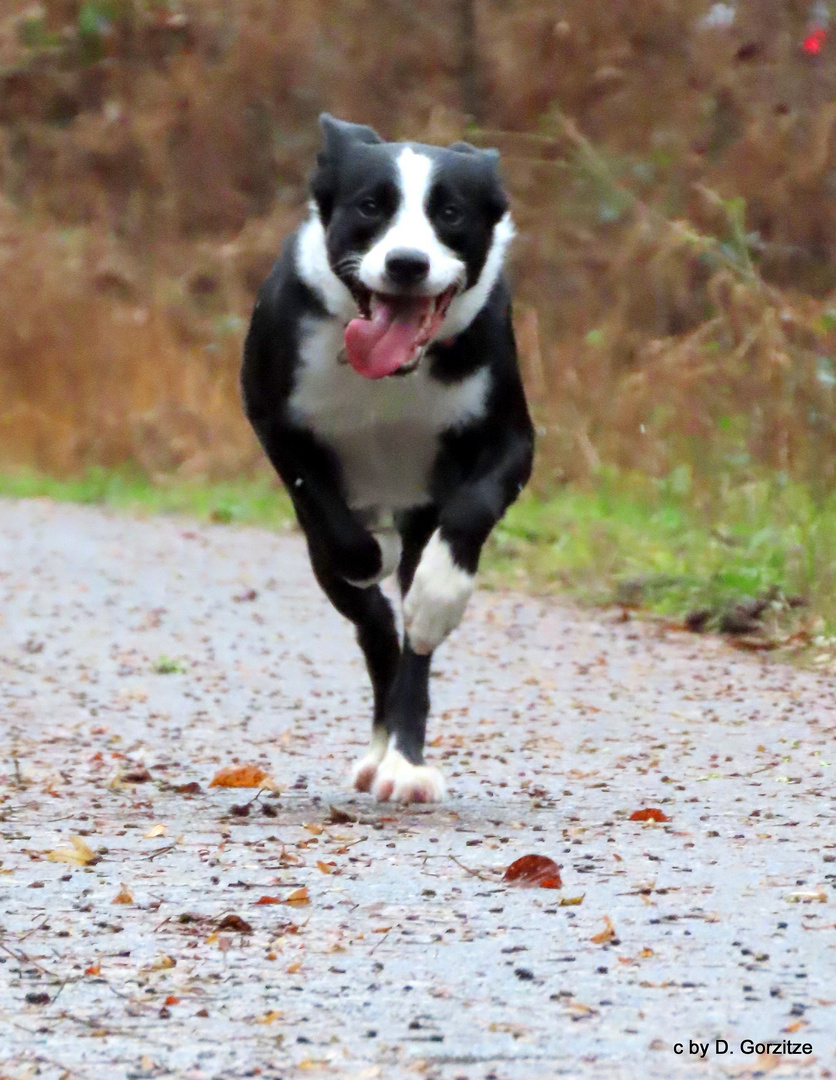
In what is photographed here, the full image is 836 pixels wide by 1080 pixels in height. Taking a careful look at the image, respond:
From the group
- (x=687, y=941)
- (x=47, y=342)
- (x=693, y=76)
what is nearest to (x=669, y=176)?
Result: (x=693, y=76)

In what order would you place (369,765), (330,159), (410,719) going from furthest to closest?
1. (369,765)
2. (410,719)
3. (330,159)

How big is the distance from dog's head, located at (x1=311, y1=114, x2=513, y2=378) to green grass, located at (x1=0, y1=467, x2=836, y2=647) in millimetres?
3217

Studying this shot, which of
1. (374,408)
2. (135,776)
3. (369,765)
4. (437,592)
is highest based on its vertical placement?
(374,408)

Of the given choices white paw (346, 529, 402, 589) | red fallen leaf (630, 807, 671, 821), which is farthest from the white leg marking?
red fallen leaf (630, 807, 671, 821)

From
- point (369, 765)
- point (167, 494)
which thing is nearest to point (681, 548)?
point (369, 765)

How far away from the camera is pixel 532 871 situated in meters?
4.10

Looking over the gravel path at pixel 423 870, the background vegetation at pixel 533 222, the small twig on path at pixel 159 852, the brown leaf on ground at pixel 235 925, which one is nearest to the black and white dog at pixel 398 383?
the gravel path at pixel 423 870

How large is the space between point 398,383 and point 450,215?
41 centimetres

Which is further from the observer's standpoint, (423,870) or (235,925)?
(423,870)

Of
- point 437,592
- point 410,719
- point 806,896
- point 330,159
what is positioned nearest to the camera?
point 806,896

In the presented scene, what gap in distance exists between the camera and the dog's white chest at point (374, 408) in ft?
16.6

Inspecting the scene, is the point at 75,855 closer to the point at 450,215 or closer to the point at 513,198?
the point at 450,215

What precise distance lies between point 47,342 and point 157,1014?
1455 centimetres

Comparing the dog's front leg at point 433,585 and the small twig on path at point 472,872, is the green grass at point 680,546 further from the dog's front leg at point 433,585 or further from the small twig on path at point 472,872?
the small twig on path at point 472,872
